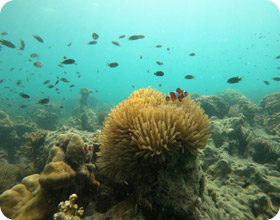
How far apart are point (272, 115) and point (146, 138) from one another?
33.6 ft

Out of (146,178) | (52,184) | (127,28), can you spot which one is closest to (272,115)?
(146,178)

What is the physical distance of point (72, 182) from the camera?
9.43 feet

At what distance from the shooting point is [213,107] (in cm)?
977

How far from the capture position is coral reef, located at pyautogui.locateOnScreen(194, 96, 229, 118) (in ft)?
32.0

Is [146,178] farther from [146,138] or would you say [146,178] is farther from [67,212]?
[67,212]

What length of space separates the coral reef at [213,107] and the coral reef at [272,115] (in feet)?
7.34

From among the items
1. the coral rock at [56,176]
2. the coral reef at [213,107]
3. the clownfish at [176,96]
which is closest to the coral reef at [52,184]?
the coral rock at [56,176]

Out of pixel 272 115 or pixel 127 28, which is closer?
pixel 272 115

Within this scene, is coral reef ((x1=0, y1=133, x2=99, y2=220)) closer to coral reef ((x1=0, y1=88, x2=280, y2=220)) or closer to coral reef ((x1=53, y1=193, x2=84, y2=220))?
coral reef ((x1=0, y1=88, x2=280, y2=220))

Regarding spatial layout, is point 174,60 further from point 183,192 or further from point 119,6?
point 183,192

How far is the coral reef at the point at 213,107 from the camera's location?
32.0 ft

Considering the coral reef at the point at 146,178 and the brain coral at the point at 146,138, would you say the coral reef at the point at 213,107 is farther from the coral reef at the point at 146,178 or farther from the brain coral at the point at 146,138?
the brain coral at the point at 146,138

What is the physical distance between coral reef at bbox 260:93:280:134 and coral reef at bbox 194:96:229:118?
224 cm

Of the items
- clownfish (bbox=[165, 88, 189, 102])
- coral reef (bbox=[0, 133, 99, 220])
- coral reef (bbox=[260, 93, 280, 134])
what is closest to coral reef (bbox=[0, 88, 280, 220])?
coral reef (bbox=[0, 133, 99, 220])
